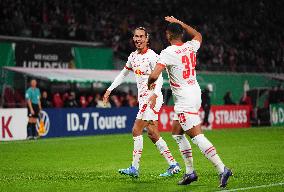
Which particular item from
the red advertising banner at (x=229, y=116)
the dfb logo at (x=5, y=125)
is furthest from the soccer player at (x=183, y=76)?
the red advertising banner at (x=229, y=116)

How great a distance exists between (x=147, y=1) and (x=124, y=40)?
5.70 meters

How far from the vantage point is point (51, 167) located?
14539 mm

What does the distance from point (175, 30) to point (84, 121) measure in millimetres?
18553

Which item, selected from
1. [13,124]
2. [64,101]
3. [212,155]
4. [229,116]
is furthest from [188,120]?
[229,116]

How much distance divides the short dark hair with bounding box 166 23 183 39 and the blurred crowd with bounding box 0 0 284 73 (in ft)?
81.5

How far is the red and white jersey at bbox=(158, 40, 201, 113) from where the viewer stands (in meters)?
10.6

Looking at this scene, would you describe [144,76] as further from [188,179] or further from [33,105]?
[33,105]

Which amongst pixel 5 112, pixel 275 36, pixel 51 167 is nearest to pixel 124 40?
pixel 275 36

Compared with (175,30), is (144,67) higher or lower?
lower

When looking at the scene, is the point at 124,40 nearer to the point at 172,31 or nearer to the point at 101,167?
the point at 101,167

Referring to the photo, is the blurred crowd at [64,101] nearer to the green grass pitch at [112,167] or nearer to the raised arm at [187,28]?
the green grass pitch at [112,167]

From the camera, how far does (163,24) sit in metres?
42.7

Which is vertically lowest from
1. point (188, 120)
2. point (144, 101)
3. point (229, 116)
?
point (229, 116)

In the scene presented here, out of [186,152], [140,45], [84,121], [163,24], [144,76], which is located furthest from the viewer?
[163,24]
